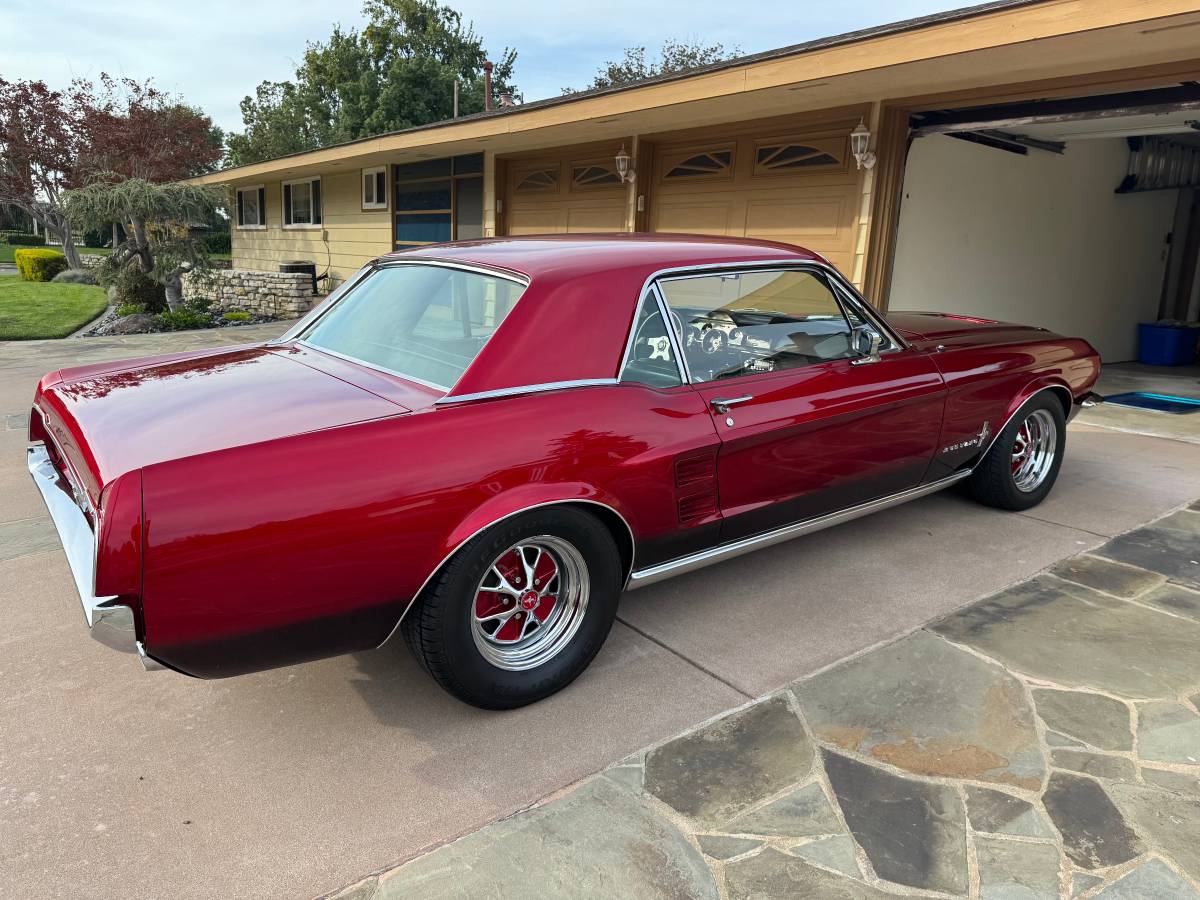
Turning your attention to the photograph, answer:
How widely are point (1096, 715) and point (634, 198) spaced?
8.50 meters

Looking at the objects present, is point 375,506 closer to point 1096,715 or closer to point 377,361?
point 377,361

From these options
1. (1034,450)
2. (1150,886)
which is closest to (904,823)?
(1150,886)

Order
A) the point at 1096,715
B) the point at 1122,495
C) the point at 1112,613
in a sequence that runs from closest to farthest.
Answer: the point at 1096,715
the point at 1112,613
the point at 1122,495

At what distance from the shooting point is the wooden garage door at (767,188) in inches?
318

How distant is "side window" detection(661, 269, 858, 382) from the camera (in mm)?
3174

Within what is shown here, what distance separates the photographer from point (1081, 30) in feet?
16.5

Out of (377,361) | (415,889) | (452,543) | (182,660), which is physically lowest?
(415,889)

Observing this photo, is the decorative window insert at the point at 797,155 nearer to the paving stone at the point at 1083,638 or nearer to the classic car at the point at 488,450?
the classic car at the point at 488,450

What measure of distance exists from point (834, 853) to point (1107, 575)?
243 cm

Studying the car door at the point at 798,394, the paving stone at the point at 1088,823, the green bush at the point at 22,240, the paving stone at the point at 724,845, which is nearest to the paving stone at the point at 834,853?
the paving stone at the point at 724,845

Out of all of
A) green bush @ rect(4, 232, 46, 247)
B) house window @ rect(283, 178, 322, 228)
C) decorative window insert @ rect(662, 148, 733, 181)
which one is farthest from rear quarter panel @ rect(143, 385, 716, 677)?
green bush @ rect(4, 232, 46, 247)

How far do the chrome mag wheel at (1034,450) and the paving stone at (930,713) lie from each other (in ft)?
6.17

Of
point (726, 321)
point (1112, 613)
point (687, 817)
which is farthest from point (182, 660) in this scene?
point (1112, 613)

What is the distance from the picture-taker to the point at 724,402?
9.73 feet
